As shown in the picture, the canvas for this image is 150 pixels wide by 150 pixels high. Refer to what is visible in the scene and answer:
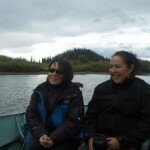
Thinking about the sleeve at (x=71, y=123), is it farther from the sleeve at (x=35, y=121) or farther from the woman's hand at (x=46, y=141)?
the sleeve at (x=35, y=121)

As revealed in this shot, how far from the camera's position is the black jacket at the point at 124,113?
13.1ft

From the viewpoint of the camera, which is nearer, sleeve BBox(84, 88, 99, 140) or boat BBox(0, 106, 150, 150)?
sleeve BBox(84, 88, 99, 140)

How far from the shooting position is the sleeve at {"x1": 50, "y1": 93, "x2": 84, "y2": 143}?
426cm

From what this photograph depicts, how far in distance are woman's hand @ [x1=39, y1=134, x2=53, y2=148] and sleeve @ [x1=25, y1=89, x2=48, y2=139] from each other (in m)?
0.05

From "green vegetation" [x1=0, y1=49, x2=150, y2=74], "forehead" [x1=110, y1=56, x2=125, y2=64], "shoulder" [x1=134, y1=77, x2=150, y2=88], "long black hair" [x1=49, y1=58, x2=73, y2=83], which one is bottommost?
"green vegetation" [x1=0, y1=49, x2=150, y2=74]

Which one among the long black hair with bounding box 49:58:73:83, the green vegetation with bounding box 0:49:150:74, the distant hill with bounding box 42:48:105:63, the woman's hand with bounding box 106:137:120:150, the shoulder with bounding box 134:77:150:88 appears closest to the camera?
the woman's hand with bounding box 106:137:120:150

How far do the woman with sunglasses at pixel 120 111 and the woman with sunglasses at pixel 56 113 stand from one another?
7.6 inches

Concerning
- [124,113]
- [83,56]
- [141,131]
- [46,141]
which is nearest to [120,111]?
[124,113]

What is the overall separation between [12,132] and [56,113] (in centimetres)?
88

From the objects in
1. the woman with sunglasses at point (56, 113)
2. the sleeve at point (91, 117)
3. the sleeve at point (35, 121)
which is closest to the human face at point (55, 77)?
the woman with sunglasses at point (56, 113)

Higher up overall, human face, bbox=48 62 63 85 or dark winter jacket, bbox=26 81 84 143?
human face, bbox=48 62 63 85

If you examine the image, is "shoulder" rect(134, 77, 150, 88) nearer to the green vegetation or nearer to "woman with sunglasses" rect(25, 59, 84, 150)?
"woman with sunglasses" rect(25, 59, 84, 150)

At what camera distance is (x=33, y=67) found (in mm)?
58562

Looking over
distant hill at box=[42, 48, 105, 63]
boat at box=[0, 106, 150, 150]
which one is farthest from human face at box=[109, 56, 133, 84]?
distant hill at box=[42, 48, 105, 63]
